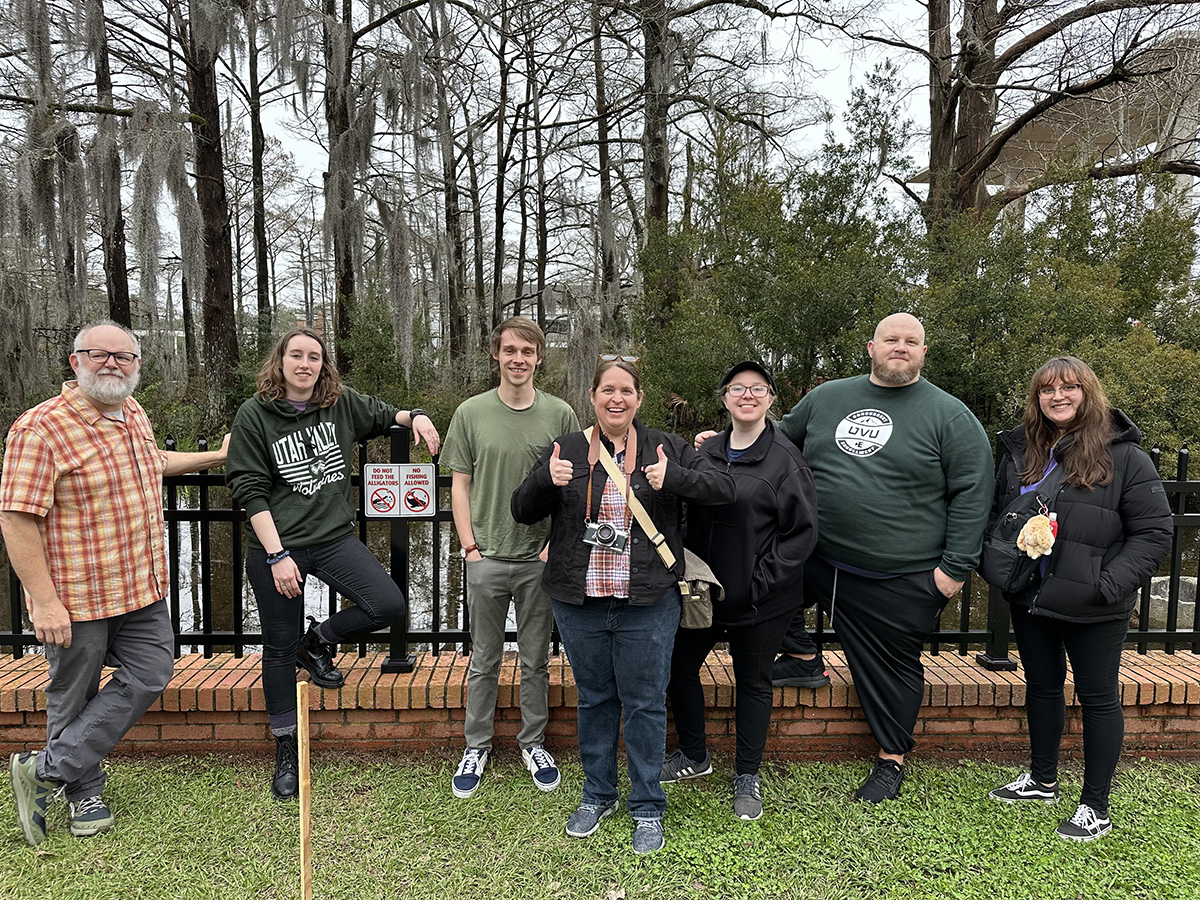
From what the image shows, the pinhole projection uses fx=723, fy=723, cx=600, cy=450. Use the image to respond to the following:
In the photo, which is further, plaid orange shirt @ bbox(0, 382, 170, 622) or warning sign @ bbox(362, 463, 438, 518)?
warning sign @ bbox(362, 463, 438, 518)

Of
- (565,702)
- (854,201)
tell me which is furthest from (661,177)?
(565,702)

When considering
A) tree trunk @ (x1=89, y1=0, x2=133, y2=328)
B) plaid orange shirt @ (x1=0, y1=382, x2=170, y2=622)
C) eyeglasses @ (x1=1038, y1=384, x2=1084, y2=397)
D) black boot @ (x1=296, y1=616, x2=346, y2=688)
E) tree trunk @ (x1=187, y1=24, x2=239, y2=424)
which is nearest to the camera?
plaid orange shirt @ (x1=0, y1=382, x2=170, y2=622)

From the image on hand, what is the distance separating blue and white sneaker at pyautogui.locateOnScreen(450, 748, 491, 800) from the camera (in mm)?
2936

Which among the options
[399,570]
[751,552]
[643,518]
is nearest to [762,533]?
[751,552]

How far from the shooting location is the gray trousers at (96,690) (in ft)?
8.52

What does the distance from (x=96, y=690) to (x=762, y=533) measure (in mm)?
2611

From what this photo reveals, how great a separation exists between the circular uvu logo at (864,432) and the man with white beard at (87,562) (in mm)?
2700

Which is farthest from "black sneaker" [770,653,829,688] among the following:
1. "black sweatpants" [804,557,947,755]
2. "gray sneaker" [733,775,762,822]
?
"gray sneaker" [733,775,762,822]

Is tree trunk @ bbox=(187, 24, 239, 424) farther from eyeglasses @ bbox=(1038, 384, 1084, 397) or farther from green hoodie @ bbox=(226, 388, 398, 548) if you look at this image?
eyeglasses @ bbox=(1038, 384, 1084, 397)

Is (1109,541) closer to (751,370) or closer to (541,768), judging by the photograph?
(751,370)

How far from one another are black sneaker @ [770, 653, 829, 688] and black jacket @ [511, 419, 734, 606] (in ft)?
3.31

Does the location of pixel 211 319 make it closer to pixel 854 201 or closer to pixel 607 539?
pixel 854 201

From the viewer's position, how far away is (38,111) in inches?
376

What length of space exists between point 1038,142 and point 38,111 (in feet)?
60.3
